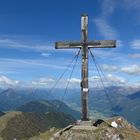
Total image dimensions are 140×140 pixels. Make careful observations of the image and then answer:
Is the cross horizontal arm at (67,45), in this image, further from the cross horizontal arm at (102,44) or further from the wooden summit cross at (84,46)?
the cross horizontal arm at (102,44)

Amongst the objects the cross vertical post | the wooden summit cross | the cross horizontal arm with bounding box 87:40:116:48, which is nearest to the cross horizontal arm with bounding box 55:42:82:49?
the wooden summit cross

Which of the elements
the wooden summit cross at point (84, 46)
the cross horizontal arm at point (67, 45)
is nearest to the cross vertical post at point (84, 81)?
the wooden summit cross at point (84, 46)

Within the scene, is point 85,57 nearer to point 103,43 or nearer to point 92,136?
point 103,43

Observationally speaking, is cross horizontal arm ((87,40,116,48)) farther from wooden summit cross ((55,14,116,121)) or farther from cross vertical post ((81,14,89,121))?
cross vertical post ((81,14,89,121))

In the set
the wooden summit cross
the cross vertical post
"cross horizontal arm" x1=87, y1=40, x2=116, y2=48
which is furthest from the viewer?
the cross vertical post

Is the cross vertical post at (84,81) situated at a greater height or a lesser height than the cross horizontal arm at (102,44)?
lesser

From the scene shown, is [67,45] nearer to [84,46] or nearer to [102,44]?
[84,46]

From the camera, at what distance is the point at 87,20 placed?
19875 millimetres

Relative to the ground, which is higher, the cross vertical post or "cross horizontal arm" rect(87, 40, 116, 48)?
"cross horizontal arm" rect(87, 40, 116, 48)

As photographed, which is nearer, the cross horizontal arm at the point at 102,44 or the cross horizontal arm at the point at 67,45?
the cross horizontal arm at the point at 102,44

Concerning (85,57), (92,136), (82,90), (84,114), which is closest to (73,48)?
(85,57)

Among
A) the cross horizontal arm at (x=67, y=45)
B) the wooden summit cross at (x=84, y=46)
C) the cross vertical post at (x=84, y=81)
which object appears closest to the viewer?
the wooden summit cross at (x=84, y=46)

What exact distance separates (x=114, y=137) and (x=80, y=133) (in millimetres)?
2085

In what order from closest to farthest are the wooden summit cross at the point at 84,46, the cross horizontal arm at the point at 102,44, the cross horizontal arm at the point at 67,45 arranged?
the cross horizontal arm at the point at 102,44, the wooden summit cross at the point at 84,46, the cross horizontal arm at the point at 67,45
